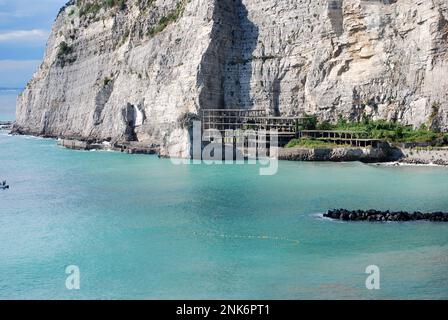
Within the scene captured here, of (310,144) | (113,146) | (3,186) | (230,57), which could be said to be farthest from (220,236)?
(113,146)

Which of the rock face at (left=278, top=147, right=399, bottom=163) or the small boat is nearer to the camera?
the small boat

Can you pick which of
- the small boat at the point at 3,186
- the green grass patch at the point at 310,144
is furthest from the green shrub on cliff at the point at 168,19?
the small boat at the point at 3,186

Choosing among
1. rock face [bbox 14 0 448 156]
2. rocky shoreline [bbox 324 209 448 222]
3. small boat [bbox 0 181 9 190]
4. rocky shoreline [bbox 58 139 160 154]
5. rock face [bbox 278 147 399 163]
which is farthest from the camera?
rocky shoreline [bbox 58 139 160 154]

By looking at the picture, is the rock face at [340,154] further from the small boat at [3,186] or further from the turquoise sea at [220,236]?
the small boat at [3,186]

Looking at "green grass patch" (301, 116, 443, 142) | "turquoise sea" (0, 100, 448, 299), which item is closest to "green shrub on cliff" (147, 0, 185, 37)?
"green grass patch" (301, 116, 443, 142)

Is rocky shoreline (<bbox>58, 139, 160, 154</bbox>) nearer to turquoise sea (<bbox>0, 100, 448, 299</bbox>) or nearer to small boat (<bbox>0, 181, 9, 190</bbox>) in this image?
turquoise sea (<bbox>0, 100, 448, 299</bbox>)

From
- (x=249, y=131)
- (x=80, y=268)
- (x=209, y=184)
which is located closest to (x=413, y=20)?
(x=249, y=131)
